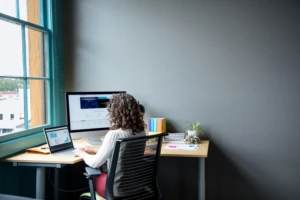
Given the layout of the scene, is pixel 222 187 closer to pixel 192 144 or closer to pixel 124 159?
pixel 192 144

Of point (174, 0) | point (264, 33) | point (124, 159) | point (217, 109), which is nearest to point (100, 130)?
point (124, 159)

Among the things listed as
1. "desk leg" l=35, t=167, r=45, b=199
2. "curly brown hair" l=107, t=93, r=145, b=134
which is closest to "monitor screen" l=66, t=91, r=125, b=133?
"desk leg" l=35, t=167, r=45, b=199

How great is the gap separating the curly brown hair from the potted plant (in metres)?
0.86

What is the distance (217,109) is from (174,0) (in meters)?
1.22

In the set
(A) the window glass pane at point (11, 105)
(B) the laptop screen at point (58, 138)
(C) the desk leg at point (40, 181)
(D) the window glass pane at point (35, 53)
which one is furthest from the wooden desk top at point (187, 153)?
(D) the window glass pane at point (35, 53)

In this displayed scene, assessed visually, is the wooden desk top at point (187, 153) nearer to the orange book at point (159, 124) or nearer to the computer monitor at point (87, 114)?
the orange book at point (159, 124)

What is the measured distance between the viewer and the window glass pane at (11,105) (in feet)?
8.84

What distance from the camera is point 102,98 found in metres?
3.07

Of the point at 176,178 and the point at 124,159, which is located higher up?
the point at 124,159

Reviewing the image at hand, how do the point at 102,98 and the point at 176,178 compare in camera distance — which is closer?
the point at 102,98

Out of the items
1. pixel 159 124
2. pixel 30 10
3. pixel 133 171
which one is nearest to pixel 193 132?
pixel 159 124

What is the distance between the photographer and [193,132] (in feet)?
10.2

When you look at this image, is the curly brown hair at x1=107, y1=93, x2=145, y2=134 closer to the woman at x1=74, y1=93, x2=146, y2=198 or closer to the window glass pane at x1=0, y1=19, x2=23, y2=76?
the woman at x1=74, y1=93, x2=146, y2=198

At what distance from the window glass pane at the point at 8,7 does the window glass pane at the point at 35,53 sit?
0.84ft
